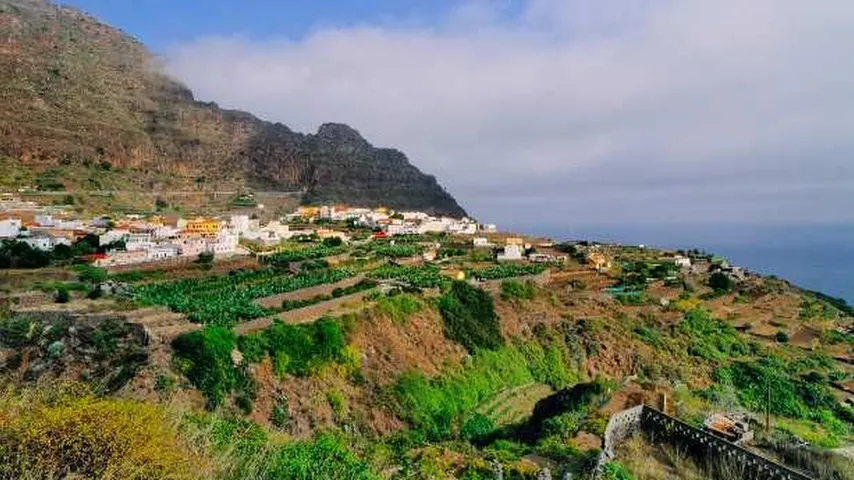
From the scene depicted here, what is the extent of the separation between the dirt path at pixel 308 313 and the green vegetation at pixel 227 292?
2.20ft

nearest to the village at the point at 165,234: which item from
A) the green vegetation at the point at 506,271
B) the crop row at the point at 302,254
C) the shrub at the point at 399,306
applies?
the crop row at the point at 302,254

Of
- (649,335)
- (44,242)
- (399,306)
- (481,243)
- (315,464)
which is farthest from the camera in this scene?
(481,243)

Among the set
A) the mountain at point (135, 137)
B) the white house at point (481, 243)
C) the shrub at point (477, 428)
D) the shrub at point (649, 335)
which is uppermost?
the mountain at point (135, 137)

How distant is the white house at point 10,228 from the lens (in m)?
36.8

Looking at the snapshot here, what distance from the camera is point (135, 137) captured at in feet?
253

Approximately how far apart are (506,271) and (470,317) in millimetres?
11057

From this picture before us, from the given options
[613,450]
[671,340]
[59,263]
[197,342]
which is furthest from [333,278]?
[613,450]

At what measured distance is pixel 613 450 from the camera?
13180 mm

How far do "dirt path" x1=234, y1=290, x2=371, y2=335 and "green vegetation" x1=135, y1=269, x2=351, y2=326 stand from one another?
2.20ft

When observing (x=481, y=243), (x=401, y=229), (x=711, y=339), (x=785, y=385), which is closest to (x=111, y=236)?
(x=481, y=243)

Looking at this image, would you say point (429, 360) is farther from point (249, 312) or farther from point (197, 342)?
point (197, 342)

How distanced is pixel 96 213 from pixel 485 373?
40989mm

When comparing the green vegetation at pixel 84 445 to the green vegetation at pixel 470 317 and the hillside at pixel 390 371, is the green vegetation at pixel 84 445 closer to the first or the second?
the hillside at pixel 390 371

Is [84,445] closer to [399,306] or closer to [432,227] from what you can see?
[399,306]
